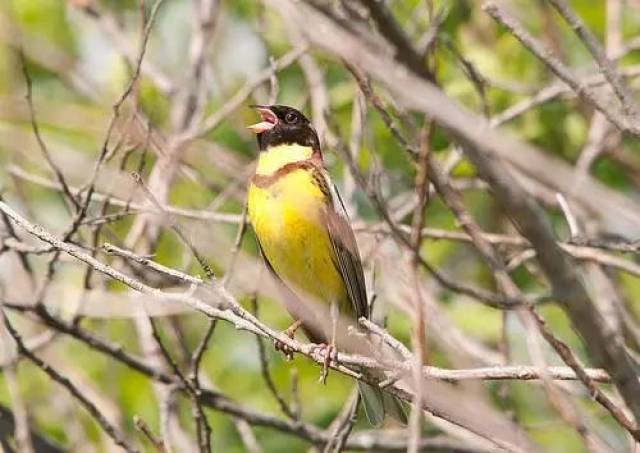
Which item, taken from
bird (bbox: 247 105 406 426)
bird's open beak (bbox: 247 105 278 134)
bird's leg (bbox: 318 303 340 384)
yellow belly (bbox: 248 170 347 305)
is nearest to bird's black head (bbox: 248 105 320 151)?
bird's open beak (bbox: 247 105 278 134)

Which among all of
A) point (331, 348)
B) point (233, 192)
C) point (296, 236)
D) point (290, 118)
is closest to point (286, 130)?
point (290, 118)

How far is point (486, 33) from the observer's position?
6.99 m

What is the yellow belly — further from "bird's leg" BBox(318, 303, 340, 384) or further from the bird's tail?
the bird's tail

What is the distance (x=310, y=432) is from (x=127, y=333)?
185 cm

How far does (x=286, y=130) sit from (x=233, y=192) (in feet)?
1.06

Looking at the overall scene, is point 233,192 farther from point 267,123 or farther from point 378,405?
point 378,405

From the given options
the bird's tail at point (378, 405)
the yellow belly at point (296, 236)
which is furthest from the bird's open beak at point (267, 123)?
the bird's tail at point (378, 405)

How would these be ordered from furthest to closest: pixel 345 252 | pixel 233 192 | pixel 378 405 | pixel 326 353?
pixel 233 192, pixel 345 252, pixel 378 405, pixel 326 353

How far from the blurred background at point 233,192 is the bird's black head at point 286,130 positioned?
0.09 metres

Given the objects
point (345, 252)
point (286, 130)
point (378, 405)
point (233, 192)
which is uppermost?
point (286, 130)

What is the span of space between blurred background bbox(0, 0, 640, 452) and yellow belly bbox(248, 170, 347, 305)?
109mm

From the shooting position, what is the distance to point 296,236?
4980mm

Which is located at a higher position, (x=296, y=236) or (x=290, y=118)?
(x=290, y=118)

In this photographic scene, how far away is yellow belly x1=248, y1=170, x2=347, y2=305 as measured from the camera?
16.3 feet
